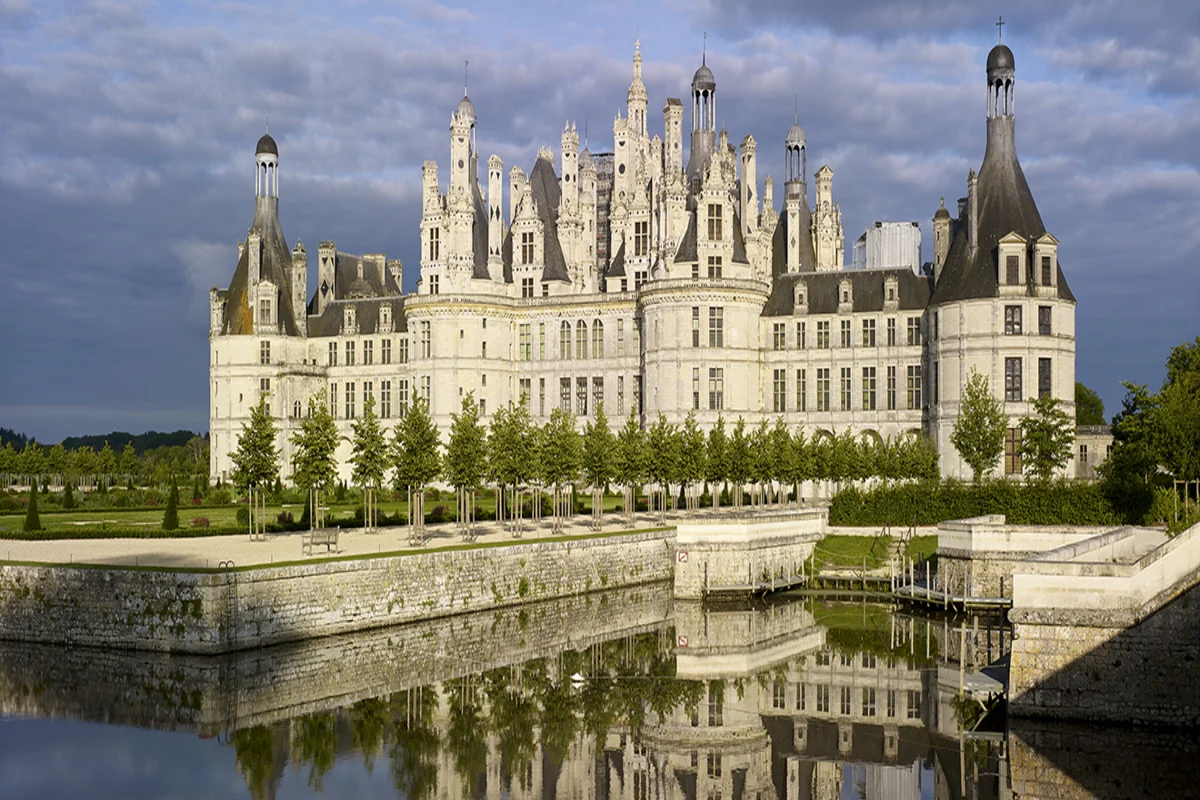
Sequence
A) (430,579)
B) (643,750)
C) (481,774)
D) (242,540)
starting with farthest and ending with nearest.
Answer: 1. (242,540)
2. (430,579)
3. (643,750)
4. (481,774)

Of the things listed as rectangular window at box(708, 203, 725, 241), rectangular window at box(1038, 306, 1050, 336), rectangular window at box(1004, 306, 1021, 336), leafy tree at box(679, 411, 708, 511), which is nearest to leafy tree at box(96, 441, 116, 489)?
rectangular window at box(708, 203, 725, 241)

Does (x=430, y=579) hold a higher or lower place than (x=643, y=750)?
higher

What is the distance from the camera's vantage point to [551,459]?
48250mm

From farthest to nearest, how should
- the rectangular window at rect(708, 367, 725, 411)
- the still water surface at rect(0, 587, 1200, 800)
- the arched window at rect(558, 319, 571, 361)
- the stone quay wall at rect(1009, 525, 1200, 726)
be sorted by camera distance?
the arched window at rect(558, 319, 571, 361), the rectangular window at rect(708, 367, 725, 411), the stone quay wall at rect(1009, 525, 1200, 726), the still water surface at rect(0, 587, 1200, 800)

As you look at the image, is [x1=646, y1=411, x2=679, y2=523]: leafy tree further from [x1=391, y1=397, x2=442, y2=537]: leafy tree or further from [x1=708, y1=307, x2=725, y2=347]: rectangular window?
[x1=708, y1=307, x2=725, y2=347]: rectangular window

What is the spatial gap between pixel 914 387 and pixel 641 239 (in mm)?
17443

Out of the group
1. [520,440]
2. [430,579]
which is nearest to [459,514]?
[520,440]

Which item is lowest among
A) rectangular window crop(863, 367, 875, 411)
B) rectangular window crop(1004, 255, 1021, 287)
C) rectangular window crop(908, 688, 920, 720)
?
rectangular window crop(908, 688, 920, 720)

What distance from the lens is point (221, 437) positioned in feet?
258

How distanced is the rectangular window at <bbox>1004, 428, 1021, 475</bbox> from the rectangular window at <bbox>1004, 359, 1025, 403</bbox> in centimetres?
154

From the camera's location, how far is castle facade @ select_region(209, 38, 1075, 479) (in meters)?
61.0

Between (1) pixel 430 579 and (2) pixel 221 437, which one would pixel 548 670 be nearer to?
(1) pixel 430 579

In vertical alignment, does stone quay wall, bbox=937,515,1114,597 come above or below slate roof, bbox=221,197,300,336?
below

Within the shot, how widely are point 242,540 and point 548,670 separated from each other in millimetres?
14084
